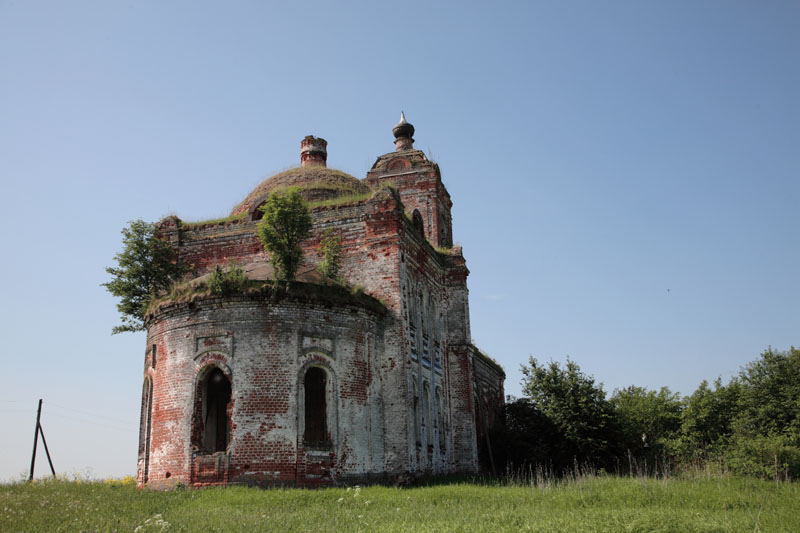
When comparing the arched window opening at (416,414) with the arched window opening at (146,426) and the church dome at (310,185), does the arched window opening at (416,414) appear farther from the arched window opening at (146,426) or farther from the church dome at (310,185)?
the church dome at (310,185)

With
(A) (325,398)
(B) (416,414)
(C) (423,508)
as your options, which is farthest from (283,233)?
(C) (423,508)

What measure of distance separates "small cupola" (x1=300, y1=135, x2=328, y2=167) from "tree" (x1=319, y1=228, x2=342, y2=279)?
9.17 meters

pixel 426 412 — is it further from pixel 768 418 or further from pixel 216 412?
pixel 768 418

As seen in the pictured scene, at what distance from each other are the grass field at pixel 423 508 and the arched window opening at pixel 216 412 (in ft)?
7.17

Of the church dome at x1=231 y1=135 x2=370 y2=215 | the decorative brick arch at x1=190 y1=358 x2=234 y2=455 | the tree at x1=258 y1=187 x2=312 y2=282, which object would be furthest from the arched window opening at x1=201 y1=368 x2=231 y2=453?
the church dome at x1=231 y1=135 x2=370 y2=215

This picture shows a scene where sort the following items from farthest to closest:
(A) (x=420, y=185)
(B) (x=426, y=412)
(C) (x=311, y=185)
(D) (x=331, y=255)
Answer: (A) (x=420, y=185), (C) (x=311, y=185), (B) (x=426, y=412), (D) (x=331, y=255)

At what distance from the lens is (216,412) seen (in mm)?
16797

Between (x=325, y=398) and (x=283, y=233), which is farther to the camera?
(x=283, y=233)

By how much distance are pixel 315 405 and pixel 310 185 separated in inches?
387

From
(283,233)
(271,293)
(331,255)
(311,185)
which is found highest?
(311,185)

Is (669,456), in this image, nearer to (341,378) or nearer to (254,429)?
(341,378)

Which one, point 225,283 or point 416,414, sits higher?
point 225,283

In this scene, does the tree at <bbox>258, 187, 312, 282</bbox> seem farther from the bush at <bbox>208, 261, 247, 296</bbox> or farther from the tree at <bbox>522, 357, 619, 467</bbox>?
the tree at <bbox>522, 357, 619, 467</bbox>

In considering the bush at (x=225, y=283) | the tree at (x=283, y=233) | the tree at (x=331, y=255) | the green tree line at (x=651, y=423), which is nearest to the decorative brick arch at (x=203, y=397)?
the bush at (x=225, y=283)
